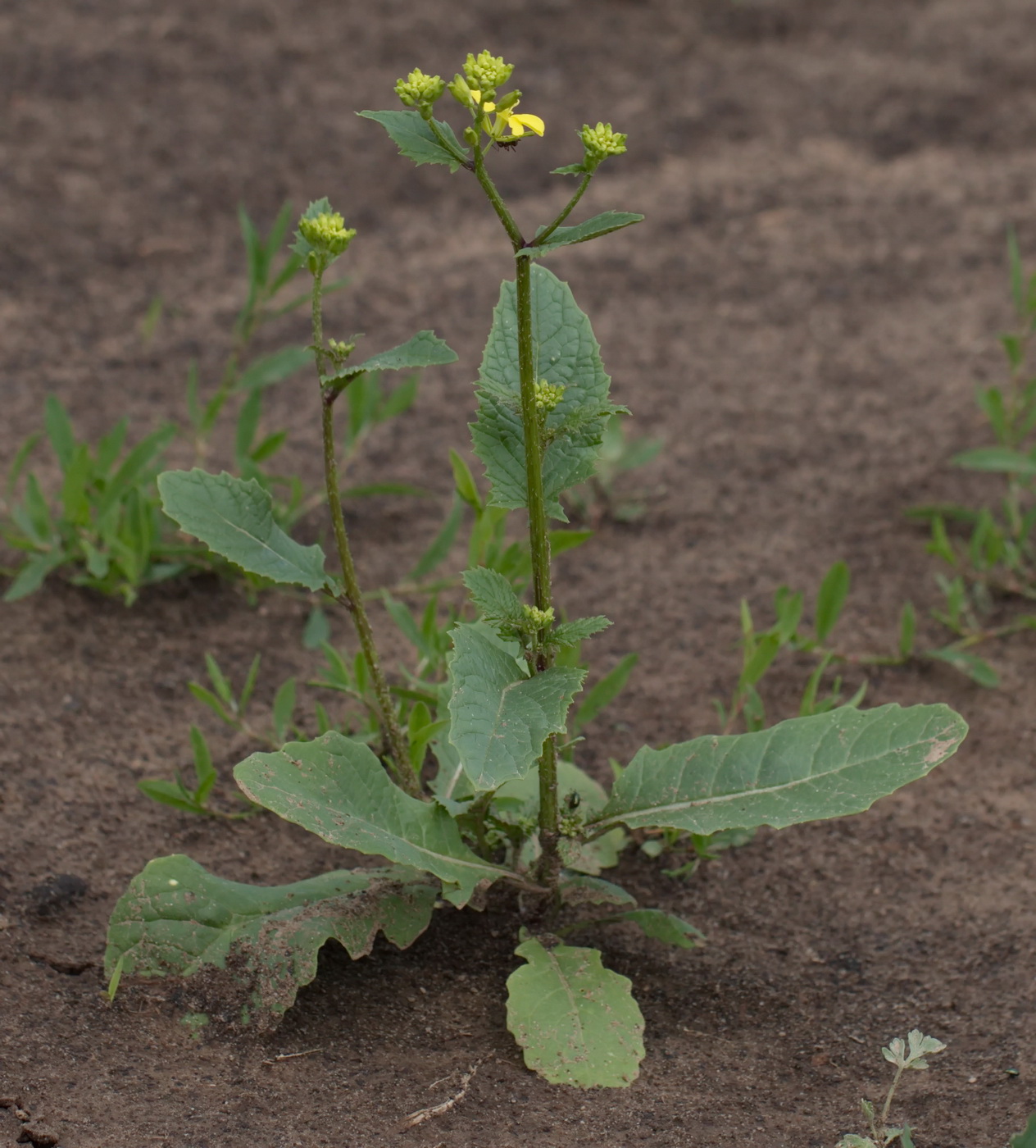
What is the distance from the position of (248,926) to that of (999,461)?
211cm

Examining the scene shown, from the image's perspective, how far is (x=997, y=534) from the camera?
308cm

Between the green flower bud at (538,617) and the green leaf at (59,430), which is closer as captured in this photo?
the green flower bud at (538,617)

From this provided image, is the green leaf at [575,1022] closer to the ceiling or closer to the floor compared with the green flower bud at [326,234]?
closer to the floor

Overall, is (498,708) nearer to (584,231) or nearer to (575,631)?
(575,631)

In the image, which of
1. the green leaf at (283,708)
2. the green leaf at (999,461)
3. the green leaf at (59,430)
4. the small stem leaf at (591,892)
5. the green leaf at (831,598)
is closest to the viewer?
the small stem leaf at (591,892)

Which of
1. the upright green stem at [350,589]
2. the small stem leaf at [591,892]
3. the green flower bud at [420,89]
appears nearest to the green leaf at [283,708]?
the upright green stem at [350,589]

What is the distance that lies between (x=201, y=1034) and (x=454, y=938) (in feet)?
1.44

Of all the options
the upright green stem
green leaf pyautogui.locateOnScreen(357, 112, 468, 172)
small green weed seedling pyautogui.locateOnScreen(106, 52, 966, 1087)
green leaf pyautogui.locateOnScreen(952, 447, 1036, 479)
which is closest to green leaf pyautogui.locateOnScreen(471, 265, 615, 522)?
small green weed seedling pyautogui.locateOnScreen(106, 52, 966, 1087)

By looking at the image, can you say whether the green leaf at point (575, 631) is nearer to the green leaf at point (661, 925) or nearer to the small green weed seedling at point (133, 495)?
the green leaf at point (661, 925)

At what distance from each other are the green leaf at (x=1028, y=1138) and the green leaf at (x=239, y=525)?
1.18 m

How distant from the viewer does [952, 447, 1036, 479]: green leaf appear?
313 centimetres

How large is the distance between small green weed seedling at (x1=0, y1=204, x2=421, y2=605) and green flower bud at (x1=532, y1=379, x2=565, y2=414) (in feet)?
3.05

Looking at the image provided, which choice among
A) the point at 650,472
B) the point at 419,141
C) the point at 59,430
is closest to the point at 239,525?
the point at 419,141

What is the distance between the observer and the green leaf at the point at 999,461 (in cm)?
313
